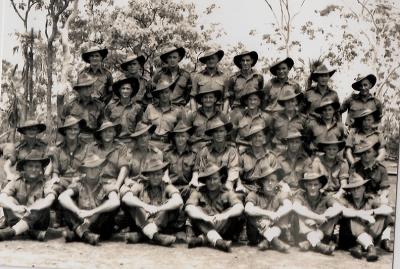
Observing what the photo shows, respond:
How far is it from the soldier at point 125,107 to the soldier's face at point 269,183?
180 centimetres

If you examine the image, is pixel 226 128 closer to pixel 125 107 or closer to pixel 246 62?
pixel 246 62

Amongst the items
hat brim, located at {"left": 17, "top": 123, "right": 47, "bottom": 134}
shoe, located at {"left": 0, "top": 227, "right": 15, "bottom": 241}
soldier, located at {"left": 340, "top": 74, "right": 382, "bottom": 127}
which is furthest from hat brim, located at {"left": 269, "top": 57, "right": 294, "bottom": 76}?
shoe, located at {"left": 0, "top": 227, "right": 15, "bottom": 241}

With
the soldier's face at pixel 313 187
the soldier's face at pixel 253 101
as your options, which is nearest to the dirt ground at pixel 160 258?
the soldier's face at pixel 313 187

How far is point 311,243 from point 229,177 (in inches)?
46.5

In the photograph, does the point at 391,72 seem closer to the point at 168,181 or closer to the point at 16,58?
the point at 168,181

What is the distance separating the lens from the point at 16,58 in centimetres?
852

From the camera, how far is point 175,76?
7.89 m

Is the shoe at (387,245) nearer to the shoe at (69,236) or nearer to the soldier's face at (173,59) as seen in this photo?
the soldier's face at (173,59)

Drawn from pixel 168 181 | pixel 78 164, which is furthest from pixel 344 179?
pixel 78 164

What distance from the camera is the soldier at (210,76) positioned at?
25.6ft

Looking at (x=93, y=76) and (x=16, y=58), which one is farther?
(x=16, y=58)

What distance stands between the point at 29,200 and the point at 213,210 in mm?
2167

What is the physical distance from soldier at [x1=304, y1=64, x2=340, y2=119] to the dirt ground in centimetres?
148

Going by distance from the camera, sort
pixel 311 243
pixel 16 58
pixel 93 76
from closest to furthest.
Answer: pixel 311 243 → pixel 93 76 → pixel 16 58
